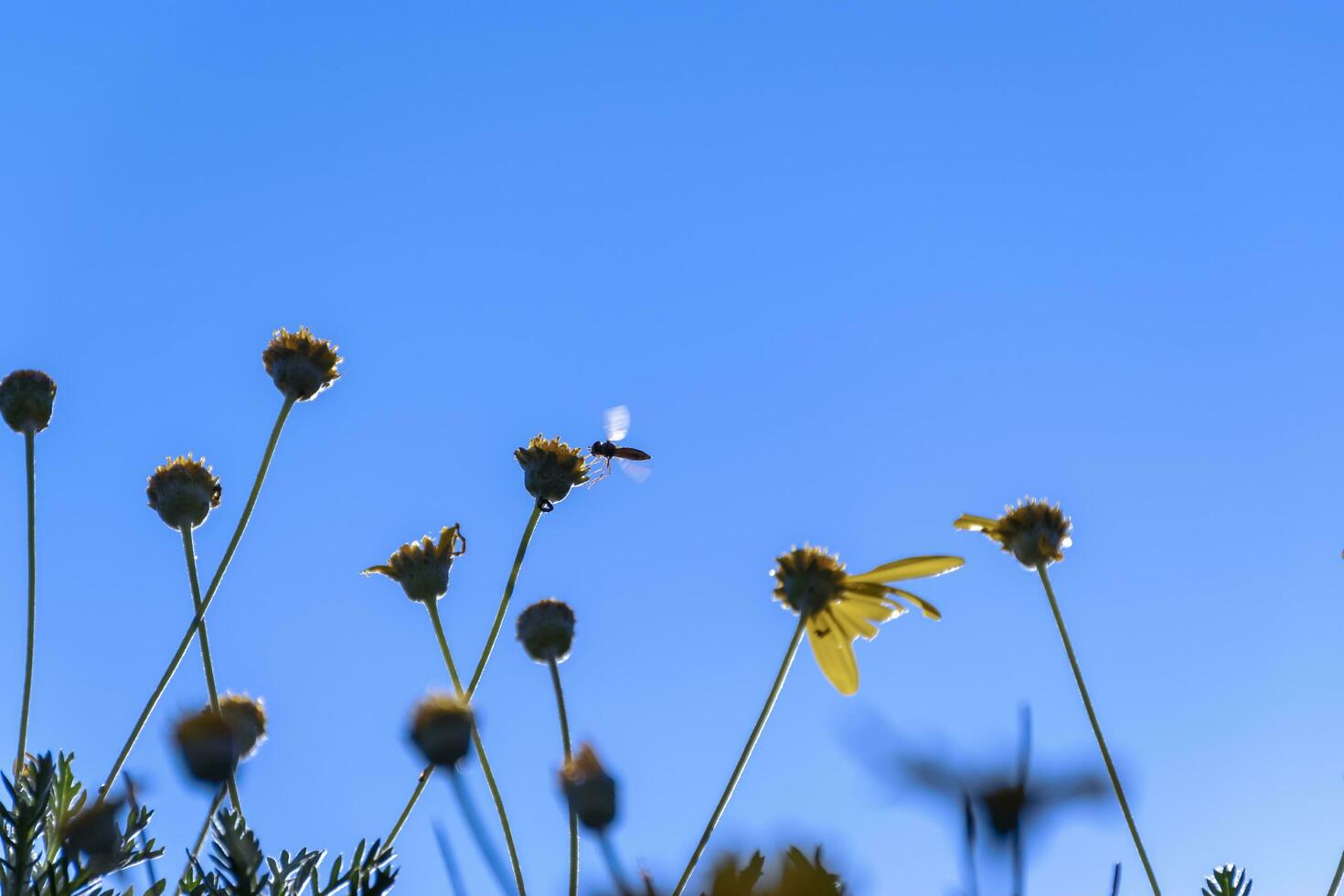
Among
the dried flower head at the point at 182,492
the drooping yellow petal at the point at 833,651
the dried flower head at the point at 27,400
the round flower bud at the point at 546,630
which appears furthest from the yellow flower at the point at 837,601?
the dried flower head at the point at 27,400

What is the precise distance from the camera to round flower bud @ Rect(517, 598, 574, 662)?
300cm

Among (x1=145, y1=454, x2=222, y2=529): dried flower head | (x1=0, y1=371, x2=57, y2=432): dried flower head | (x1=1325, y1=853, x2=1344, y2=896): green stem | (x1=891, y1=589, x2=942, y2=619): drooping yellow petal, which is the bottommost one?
(x1=1325, y1=853, x2=1344, y2=896): green stem

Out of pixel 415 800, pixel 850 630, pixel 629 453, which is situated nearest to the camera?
pixel 415 800

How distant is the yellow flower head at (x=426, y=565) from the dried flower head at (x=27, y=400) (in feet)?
3.65

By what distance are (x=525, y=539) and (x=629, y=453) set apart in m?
2.46

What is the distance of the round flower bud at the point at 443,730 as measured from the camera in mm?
1553

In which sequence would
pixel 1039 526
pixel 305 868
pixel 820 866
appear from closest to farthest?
pixel 820 866 < pixel 305 868 < pixel 1039 526

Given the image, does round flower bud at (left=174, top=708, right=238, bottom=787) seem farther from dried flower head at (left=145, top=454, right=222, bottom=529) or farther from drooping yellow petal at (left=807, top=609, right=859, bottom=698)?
dried flower head at (left=145, top=454, right=222, bottom=529)

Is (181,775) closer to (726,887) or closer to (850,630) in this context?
(726,887)

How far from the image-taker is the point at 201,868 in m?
2.27

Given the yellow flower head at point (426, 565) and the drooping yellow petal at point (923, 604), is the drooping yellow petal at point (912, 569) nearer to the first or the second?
the drooping yellow petal at point (923, 604)

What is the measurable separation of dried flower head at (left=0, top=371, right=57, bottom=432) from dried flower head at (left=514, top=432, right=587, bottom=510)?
4.41 ft

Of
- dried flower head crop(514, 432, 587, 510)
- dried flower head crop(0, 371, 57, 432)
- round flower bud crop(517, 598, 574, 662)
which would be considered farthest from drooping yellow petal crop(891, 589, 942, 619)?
dried flower head crop(0, 371, 57, 432)

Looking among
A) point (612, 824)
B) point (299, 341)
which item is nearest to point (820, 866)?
point (612, 824)
